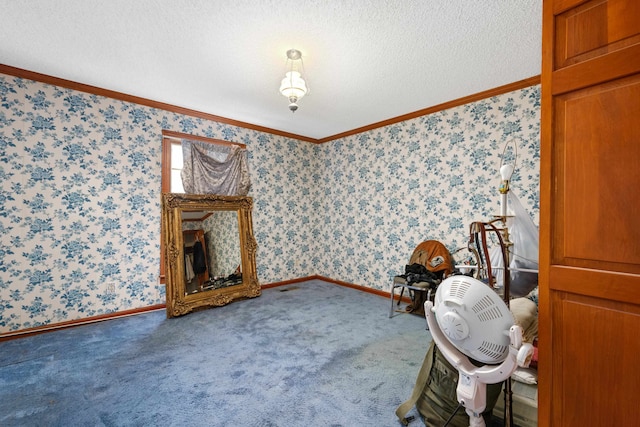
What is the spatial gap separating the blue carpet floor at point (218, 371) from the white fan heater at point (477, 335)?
0.62m

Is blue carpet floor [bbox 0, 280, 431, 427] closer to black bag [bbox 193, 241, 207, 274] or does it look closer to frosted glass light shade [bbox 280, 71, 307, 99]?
black bag [bbox 193, 241, 207, 274]

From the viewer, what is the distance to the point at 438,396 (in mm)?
1572

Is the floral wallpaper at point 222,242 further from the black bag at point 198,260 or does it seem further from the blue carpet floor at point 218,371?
the blue carpet floor at point 218,371

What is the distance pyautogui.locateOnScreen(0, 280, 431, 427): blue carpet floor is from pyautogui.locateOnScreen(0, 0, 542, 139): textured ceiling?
2.52m

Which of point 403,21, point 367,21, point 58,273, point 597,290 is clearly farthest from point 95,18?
point 597,290

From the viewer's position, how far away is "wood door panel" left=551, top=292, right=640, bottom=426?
2.99 ft

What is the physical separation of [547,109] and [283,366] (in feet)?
7.36

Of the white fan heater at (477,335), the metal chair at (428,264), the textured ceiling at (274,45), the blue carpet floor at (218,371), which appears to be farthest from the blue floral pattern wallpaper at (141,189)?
the white fan heater at (477,335)

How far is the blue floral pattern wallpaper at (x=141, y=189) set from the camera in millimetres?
2748

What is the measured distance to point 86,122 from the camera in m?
3.05

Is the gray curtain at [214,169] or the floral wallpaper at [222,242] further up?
the gray curtain at [214,169]

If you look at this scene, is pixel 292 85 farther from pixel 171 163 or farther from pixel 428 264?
pixel 428 264

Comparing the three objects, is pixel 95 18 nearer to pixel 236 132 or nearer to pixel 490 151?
pixel 236 132

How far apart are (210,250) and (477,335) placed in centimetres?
338
